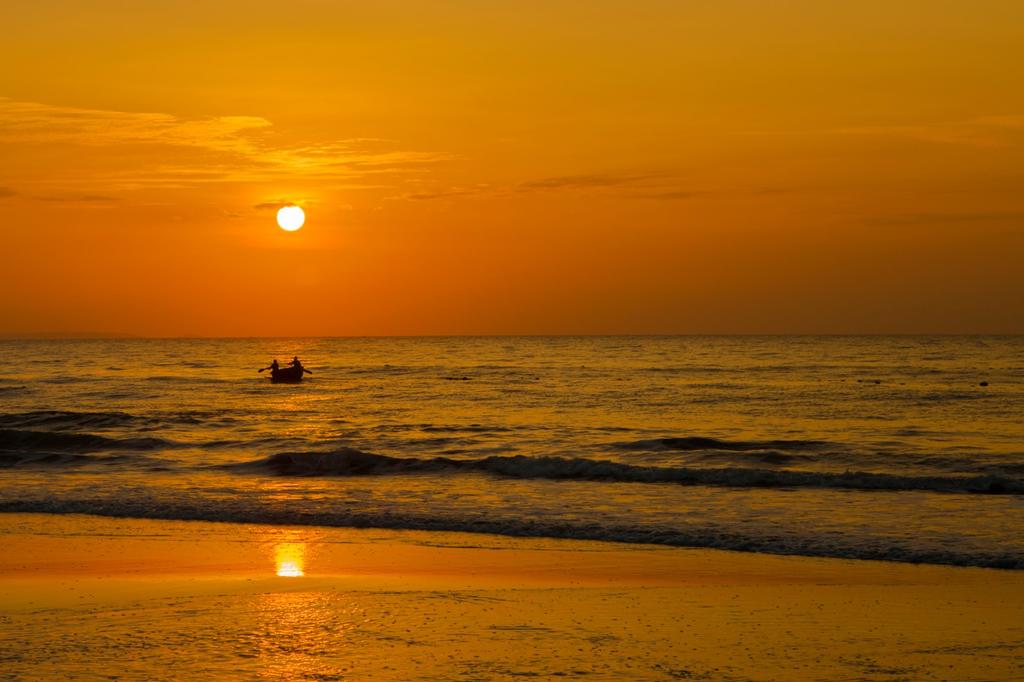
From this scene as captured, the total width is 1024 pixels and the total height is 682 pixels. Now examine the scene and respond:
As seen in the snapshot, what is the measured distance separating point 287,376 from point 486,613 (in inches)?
2737

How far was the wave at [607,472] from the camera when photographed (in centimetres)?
2652

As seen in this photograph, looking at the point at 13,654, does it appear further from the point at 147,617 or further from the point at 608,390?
the point at 608,390

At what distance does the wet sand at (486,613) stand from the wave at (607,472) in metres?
10.4

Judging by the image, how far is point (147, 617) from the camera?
12.2m

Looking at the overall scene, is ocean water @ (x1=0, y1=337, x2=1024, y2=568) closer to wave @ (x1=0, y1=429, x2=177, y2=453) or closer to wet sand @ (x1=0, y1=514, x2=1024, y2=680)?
wave @ (x1=0, y1=429, x2=177, y2=453)

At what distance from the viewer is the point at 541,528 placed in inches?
781

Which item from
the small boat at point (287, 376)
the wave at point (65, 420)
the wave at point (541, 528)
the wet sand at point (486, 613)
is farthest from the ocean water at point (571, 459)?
the small boat at point (287, 376)

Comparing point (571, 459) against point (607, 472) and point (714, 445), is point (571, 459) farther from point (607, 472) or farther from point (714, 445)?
point (714, 445)

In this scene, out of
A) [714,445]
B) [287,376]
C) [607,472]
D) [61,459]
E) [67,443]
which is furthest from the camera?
[287,376]

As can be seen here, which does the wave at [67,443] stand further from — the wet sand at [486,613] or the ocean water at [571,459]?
the wet sand at [486,613]

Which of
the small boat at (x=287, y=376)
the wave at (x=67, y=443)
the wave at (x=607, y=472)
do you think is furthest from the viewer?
the small boat at (x=287, y=376)

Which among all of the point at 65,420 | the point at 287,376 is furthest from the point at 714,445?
the point at 287,376

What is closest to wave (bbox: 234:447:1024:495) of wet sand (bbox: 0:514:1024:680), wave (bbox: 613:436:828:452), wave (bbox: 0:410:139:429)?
wave (bbox: 613:436:828:452)

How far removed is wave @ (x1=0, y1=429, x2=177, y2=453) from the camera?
38031 millimetres
